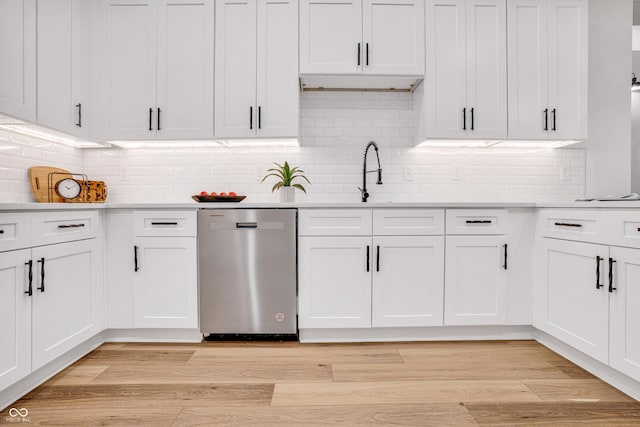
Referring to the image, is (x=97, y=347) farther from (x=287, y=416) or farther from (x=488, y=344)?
(x=488, y=344)

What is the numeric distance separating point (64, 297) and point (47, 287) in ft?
0.52

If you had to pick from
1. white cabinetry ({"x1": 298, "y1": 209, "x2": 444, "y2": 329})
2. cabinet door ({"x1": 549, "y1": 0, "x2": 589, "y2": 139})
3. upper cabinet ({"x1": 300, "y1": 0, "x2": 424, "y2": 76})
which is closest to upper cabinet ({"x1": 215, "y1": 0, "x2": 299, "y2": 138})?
upper cabinet ({"x1": 300, "y1": 0, "x2": 424, "y2": 76})

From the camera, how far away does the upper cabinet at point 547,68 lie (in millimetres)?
2666

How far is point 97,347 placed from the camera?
2367mm

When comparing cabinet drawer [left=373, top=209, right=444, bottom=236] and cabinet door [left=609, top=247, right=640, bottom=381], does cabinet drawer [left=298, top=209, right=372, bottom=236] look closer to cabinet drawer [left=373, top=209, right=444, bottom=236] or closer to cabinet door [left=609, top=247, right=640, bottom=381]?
cabinet drawer [left=373, top=209, right=444, bottom=236]

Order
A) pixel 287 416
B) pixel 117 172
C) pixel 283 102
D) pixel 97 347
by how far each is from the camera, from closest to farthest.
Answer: pixel 287 416 → pixel 97 347 → pixel 283 102 → pixel 117 172

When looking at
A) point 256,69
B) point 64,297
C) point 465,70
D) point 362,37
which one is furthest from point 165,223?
point 465,70

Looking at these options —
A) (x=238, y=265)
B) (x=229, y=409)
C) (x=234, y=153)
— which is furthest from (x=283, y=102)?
(x=229, y=409)

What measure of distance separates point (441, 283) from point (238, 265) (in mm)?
1340

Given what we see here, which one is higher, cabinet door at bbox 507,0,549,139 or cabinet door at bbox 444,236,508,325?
cabinet door at bbox 507,0,549,139

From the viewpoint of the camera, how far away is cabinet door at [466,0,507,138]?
2.65m

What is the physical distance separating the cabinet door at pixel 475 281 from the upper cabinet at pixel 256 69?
56.1 inches

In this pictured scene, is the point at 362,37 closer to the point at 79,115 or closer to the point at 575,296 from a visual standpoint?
the point at 79,115

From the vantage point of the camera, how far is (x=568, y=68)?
8.79ft
